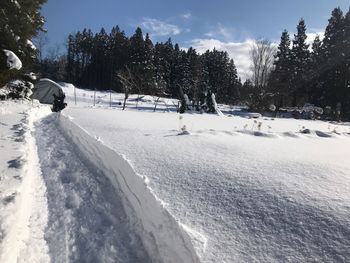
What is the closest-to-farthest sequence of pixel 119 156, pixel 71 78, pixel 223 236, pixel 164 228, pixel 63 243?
pixel 223 236 → pixel 164 228 → pixel 63 243 → pixel 119 156 → pixel 71 78

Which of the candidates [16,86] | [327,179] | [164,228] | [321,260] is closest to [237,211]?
[164,228]

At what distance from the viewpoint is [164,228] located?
3.44m

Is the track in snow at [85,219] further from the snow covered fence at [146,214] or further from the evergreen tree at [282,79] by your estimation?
the evergreen tree at [282,79]

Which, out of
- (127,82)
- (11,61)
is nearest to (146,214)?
(11,61)

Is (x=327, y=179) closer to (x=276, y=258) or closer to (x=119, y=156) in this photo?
(x=276, y=258)

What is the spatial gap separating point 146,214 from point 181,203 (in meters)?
0.49

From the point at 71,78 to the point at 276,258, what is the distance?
78.9 metres

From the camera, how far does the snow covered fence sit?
3.09 meters

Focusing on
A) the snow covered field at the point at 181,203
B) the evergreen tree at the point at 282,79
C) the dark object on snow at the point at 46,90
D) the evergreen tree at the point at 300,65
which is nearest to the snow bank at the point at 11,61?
the snow covered field at the point at 181,203

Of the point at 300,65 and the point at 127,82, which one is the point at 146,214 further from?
the point at 300,65

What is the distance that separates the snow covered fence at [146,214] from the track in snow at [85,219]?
100mm

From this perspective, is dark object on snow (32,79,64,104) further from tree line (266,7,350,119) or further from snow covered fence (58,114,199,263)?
snow covered fence (58,114,199,263)

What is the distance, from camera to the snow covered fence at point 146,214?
3.09 metres

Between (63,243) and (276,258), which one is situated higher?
(276,258)
